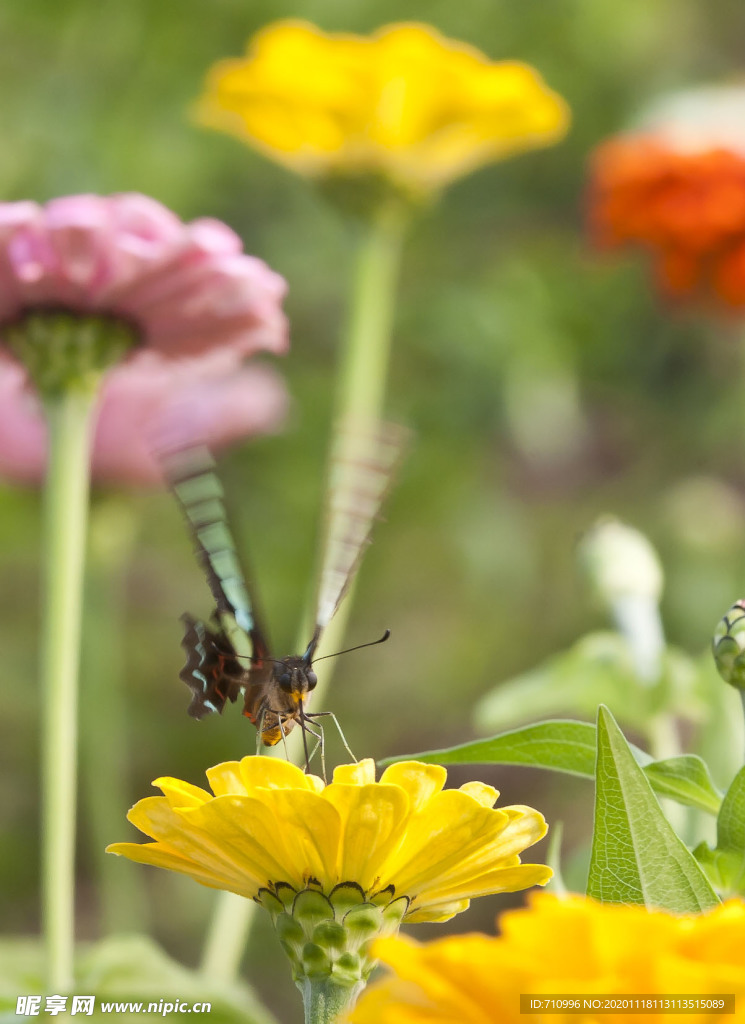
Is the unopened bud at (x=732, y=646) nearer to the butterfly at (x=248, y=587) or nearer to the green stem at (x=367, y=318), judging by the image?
the butterfly at (x=248, y=587)

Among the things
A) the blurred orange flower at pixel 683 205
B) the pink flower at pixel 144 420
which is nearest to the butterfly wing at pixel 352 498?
the pink flower at pixel 144 420

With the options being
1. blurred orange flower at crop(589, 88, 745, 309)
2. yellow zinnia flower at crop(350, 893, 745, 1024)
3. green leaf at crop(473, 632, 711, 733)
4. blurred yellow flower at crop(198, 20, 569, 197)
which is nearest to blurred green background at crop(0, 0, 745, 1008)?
blurred orange flower at crop(589, 88, 745, 309)

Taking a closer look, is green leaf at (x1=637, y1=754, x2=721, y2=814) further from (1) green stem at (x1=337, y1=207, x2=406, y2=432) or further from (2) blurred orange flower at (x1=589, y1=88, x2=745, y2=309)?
(2) blurred orange flower at (x1=589, y1=88, x2=745, y2=309)

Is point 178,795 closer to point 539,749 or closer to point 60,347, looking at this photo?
point 539,749

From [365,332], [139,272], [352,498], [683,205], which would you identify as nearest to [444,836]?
[352,498]

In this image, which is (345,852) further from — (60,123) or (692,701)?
(60,123)

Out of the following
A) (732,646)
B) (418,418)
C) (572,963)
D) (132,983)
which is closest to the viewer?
(572,963)
